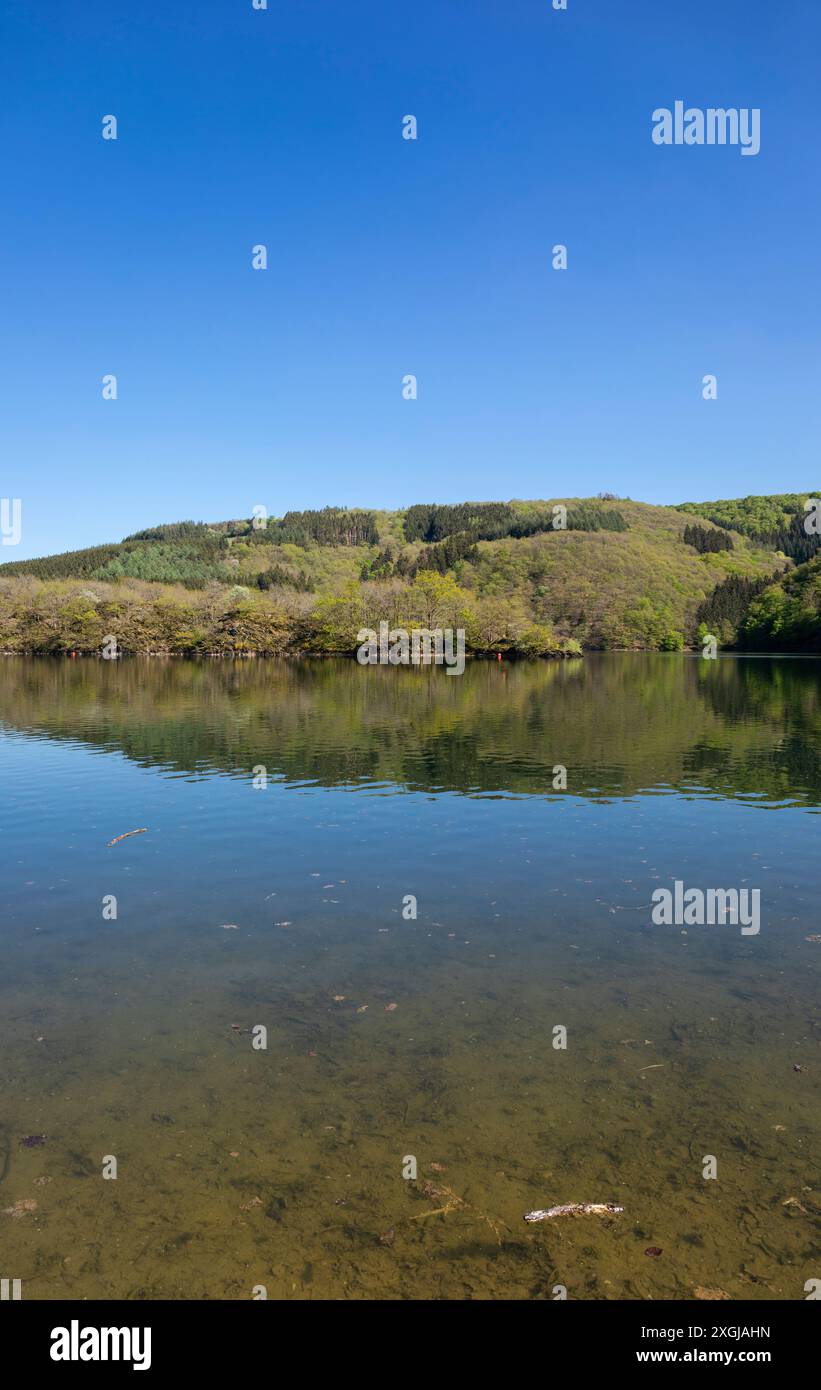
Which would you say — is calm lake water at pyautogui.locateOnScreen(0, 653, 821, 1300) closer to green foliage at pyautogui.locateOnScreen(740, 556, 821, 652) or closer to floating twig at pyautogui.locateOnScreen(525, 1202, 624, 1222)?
floating twig at pyautogui.locateOnScreen(525, 1202, 624, 1222)

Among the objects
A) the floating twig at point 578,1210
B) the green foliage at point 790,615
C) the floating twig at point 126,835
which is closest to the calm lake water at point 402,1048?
the floating twig at point 578,1210

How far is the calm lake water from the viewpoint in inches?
305

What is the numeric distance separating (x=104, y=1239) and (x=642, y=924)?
11.5 metres

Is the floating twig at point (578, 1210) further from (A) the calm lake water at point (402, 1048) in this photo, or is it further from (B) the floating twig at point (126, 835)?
(B) the floating twig at point (126, 835)

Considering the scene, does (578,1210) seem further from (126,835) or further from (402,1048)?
(126,835)

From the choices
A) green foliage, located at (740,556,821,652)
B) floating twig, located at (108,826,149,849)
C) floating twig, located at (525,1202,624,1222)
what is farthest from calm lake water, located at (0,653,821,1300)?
green foliage, located at (740,556,821,652)

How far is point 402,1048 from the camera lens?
11.4 m

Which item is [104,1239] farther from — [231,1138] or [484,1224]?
[484,1224]

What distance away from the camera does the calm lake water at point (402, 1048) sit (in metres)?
7.73

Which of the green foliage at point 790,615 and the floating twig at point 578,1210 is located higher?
the green foliage at point 790,615

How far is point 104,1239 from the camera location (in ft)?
25.7

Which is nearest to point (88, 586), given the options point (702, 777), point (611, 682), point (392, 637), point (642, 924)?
point (392, 637)
